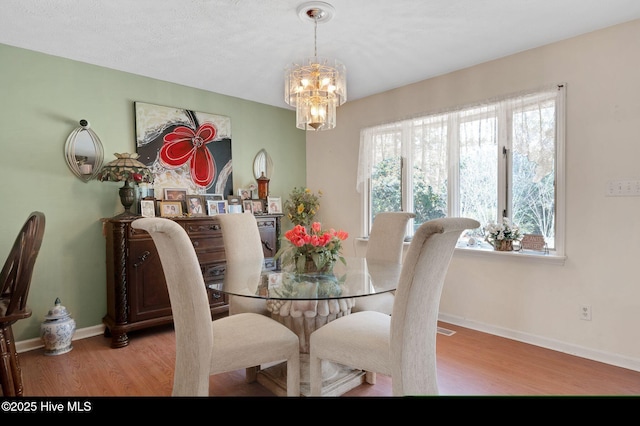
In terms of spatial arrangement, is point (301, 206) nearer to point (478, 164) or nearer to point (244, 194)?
point (244, 194)

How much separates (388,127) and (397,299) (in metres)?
2.73

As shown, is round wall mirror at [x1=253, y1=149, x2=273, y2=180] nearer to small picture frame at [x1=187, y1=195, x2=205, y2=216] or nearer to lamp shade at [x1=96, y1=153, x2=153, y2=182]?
small picture frame at [x1=187, y1=195, x2=205, y2=216]

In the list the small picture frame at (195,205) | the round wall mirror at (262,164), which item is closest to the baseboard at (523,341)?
the small picture frame at (195,205)

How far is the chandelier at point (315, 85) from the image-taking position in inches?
85.5

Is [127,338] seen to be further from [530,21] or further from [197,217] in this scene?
[530,21]

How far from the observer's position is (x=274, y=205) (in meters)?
4.26

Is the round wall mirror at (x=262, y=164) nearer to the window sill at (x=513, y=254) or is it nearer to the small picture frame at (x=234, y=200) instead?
the small picture frame at (x=234, y=200)

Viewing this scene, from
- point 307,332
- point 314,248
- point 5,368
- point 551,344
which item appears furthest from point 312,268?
point 551,344

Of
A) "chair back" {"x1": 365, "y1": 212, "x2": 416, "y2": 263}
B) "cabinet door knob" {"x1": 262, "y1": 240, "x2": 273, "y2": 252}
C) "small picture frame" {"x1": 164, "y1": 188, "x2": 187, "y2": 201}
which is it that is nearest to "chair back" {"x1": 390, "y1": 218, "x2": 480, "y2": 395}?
"chair back" {"x1": 365, "y1": 212, "x2": 416, "y2": 263}

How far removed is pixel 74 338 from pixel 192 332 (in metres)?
2.16

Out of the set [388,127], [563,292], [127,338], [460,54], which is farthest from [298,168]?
[563,292]

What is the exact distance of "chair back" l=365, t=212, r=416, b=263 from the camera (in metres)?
2.71

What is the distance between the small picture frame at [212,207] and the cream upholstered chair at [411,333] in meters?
2.22

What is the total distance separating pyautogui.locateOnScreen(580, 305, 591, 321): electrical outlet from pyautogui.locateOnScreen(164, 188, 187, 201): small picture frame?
3656 mm
